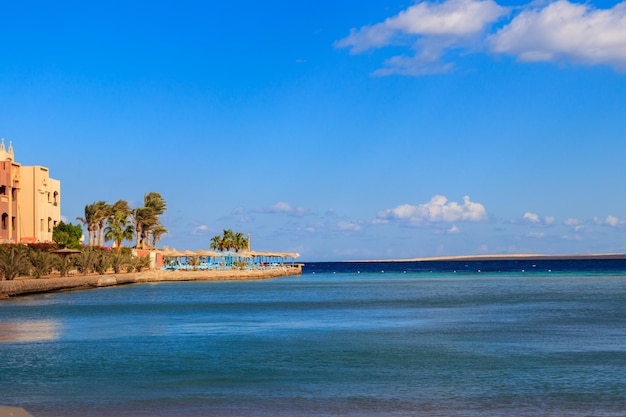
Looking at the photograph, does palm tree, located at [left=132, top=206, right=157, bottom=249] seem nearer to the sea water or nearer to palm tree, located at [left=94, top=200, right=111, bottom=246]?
palm tree, located at [left=94, top=200, right=111, bottom=246]

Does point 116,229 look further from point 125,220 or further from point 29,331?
point 29,331

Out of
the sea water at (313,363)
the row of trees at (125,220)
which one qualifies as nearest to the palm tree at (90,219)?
the row of trees at (125,220)

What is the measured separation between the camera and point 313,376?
762 inches

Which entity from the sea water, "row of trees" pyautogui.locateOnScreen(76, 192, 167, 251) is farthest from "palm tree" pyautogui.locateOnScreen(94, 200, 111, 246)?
the sea water

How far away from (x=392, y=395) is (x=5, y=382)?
27.5 feet

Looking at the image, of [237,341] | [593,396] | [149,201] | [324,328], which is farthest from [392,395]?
[149,201]

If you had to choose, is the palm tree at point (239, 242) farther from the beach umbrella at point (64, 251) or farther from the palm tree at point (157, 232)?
the beach umbrella at point (64, 251)

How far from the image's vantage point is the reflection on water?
27266 millimetres

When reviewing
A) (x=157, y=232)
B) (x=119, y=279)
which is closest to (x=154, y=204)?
(x=157, y=232)

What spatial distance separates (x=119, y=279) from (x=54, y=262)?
13.4 metres

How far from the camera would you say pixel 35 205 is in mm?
84188

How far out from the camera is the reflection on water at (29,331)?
2727cm

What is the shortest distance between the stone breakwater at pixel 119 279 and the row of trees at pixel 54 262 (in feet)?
3.61

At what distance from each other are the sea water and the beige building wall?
1778 inches
